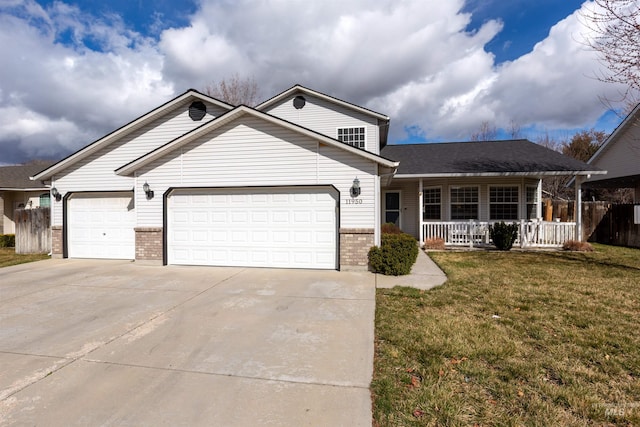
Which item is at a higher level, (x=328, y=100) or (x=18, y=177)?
(x=328, y=100)

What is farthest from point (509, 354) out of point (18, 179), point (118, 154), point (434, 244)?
point (18, 179)

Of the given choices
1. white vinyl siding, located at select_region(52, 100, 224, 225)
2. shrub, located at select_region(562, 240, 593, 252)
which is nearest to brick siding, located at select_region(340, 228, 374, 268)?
white vinyl siding, located at select_region(52, 100, 224, 225)

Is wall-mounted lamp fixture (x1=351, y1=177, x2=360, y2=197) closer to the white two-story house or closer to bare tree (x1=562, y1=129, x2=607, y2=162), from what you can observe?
the white two-story house

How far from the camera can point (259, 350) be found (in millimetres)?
3865

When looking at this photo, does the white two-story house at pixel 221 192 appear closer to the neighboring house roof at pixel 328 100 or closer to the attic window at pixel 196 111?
the attic window at pixel 196 111

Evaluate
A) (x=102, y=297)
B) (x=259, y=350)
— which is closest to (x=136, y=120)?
(x=102, y=297)

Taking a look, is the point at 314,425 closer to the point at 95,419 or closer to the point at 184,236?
the point at 95,419

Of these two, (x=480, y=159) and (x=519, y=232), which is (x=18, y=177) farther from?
(x=519, y=232)

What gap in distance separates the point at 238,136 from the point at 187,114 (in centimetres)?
365

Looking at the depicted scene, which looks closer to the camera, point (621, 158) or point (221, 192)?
point (221, 192)

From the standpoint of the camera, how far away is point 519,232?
1297 cm

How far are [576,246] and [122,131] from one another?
17264mm

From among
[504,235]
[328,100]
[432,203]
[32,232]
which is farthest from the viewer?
[432,203]

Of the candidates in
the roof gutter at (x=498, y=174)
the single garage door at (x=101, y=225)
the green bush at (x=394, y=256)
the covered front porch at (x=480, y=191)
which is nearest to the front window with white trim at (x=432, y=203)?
the covered front porch at (x=480, y=191)
